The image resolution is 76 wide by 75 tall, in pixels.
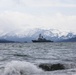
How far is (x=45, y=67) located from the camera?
31156 millimetres

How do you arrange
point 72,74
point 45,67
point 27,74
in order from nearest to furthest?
1. point 72,74
2. point 27,74
3. point 45,67

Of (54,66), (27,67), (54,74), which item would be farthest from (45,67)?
(54,74)

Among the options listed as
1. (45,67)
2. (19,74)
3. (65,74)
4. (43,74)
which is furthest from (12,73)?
(45,67)

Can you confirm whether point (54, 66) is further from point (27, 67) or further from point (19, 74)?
point (19, 74)

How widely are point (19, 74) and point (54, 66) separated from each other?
8821mm

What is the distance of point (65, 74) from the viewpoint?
22984mm

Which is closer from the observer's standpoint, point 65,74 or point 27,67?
point 65,74

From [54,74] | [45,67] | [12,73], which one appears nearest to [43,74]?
[54,74]

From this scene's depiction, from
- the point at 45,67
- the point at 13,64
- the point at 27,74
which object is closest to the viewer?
the point at 27,74

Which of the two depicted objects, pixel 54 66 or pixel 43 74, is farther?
pixel 54 66

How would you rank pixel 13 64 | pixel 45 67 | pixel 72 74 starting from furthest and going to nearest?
pixel 45 67 → pixel 13 64 → pixel 72 74

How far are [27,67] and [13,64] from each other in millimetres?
1218

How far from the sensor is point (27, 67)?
1015 inches

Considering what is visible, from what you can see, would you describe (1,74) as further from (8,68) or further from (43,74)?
(43,74)
